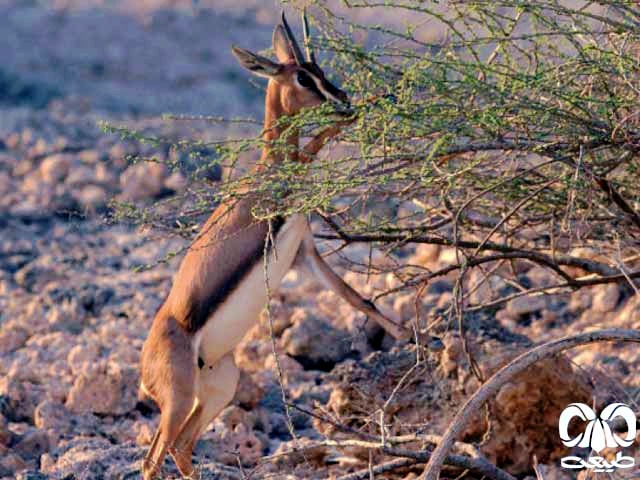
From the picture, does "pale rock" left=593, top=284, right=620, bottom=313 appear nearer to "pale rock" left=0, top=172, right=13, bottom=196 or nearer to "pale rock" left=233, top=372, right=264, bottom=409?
"pale rock" left=233, top=372, right=264, bottom=409

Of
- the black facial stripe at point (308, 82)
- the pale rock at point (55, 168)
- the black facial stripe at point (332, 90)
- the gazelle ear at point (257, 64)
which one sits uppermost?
the pale rock at point (55, 168)

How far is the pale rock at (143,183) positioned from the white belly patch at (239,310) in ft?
15.2

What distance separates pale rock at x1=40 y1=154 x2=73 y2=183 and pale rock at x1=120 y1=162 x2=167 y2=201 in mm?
683

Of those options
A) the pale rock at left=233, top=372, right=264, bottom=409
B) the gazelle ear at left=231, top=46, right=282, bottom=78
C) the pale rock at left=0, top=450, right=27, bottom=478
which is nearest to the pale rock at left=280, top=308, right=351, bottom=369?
the pale rock at left=233, top=372, right=264, bottom=409

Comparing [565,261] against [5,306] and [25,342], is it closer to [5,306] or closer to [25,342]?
[25,342]

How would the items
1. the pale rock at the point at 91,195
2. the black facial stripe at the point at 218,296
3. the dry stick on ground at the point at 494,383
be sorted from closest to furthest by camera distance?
the dry stick on ground at the point at 494,383 < the black facial stripe at the point at 218,296 < the pale rock at the point at 91,195

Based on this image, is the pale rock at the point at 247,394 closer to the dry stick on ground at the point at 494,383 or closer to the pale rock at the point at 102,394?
the pale rock at the point at 102,394

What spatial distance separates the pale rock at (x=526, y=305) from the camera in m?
6.87

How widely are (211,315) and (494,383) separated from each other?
1653 millimetres

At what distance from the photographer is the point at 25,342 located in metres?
7.32

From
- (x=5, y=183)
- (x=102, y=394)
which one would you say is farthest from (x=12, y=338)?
(x=5, y=183)

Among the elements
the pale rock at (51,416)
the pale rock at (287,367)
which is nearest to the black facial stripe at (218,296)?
the pale rock at (51,416)

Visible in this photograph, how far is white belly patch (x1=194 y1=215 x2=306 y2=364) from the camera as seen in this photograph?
5359 mm

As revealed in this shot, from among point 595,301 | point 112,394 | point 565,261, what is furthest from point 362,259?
point 565,261
